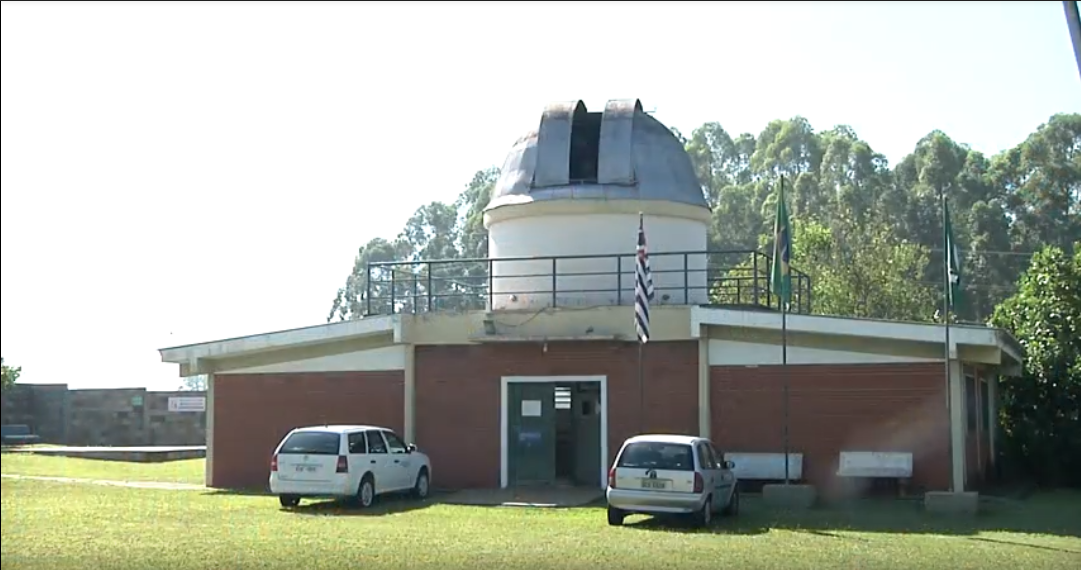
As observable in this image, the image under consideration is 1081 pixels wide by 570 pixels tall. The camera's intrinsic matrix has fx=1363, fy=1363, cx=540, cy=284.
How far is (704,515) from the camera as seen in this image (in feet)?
67.1

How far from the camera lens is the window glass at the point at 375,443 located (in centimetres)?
2464

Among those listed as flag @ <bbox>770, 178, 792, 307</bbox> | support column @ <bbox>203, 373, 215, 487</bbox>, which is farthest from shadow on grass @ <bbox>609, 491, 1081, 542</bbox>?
support column @ <bbox>203, 373, 215, 487</bbox>

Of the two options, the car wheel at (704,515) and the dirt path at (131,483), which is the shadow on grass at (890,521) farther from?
the dirt path at (131,483)

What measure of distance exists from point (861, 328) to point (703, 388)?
3.32 m

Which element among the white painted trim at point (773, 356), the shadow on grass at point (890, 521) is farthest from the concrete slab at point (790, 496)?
the white painted trim at point (773, 356)

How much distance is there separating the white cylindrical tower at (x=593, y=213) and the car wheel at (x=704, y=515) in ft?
25.4

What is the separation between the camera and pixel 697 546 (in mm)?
17812

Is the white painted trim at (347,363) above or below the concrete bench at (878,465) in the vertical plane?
above

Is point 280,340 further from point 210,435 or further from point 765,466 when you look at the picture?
point 765,466

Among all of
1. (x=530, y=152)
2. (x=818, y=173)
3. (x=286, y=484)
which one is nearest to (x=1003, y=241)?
(x=818, y=173)

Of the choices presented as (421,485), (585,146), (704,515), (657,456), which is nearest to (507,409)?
(421,485)

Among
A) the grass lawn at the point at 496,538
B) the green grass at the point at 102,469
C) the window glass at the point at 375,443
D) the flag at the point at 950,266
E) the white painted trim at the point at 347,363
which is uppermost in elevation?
the flag at the point at 950,266

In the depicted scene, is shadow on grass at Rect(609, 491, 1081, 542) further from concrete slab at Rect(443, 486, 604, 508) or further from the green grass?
the green grass

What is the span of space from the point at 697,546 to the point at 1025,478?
16.8 metres
